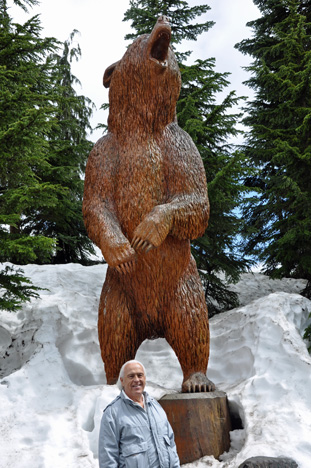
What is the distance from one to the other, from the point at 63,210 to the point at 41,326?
334cm

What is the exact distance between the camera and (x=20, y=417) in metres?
2.72

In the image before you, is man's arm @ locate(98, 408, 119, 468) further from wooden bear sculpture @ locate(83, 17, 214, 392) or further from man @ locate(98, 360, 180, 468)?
wooden bear sculpture @ locate(83, 17, 214, 392)

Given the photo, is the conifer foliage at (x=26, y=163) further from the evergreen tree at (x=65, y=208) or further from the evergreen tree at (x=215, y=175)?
the evergreen tree at (x=215, y=175)

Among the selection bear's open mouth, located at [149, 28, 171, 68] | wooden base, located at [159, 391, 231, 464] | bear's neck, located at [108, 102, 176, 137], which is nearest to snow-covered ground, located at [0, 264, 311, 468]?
wooden base, located at [159, 391, 231, 464]

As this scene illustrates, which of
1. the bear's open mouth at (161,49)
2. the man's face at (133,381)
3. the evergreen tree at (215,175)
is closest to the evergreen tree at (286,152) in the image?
the evergreen tree at (215,175)

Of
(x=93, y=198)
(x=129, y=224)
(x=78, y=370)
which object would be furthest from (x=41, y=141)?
(x=78, y=370)

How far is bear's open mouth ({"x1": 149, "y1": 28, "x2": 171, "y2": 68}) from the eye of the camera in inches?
114

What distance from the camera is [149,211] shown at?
2891 millimetres

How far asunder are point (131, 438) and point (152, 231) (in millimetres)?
1364

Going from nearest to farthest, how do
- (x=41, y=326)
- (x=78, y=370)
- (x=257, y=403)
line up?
(x=257, y=403) → (x=78, y=370) → (x=41, y=326)

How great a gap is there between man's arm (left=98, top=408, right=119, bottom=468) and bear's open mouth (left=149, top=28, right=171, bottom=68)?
2282 mm

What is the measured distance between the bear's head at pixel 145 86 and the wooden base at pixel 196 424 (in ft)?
6.03

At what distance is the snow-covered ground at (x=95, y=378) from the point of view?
8.18ft

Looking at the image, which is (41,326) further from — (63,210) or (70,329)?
(63,210)
